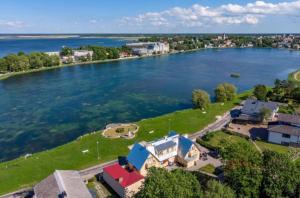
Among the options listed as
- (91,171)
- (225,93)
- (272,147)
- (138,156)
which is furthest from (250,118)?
(91,171)

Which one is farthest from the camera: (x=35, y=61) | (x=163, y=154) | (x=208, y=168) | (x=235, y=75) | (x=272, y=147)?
(x=35, y=61)

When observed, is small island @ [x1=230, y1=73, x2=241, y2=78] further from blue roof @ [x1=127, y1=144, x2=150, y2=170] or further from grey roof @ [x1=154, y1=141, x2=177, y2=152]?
blue roof @ [x1=127, y1=144, x2=150, y2=170]

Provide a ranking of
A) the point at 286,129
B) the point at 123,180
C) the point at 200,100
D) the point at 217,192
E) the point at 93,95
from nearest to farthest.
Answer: the point at 217,192 → the point at 123,180 → the point at 286,129 → the point at 200,100 → the point at 93,95

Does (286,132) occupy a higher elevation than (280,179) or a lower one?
lower

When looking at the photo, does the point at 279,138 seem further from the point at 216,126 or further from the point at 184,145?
the point at 184,145

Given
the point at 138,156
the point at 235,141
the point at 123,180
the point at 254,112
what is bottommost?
the point at 235,141

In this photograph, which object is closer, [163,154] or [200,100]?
[163,154]

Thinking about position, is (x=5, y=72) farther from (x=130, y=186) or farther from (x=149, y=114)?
(x=130, y=186)

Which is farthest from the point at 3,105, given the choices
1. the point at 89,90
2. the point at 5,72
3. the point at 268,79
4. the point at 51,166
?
the point at 268,79
